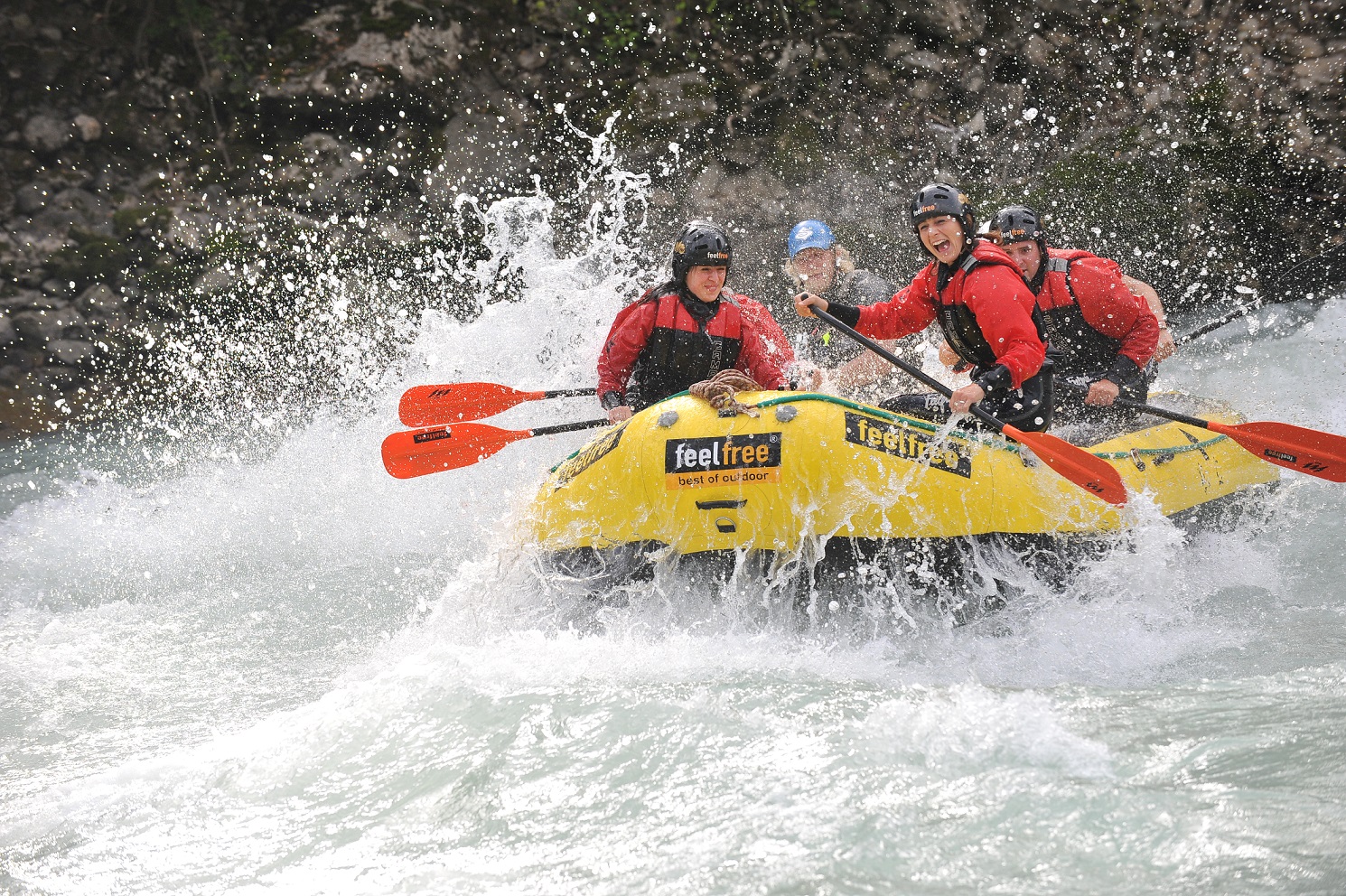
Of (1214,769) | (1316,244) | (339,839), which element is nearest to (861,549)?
(1214,769)

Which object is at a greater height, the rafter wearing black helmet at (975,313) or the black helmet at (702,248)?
the black helmet at (702,248)

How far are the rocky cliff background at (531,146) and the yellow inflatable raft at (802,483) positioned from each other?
5.60 metres

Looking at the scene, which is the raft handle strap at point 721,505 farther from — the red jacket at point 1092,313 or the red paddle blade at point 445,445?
the red jacket at point 1092,313

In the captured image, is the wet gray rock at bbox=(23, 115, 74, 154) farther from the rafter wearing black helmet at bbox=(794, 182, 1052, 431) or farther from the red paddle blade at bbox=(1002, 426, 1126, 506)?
the red paddle blade at bbox=(1002, 426, 1126, 506)

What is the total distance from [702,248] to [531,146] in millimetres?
6062

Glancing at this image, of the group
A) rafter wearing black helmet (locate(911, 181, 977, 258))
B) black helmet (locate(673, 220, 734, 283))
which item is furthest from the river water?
rafter wearing black helmet (locate(911, 181, 977, 258))

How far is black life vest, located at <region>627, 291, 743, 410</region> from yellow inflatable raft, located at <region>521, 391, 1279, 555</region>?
0.78 meters

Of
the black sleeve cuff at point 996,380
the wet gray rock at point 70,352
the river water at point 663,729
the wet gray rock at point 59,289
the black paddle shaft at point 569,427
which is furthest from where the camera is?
the wet gray rock at point 59,289

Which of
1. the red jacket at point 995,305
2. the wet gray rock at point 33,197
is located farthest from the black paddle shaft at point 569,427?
the wet gray rock at point 33,197

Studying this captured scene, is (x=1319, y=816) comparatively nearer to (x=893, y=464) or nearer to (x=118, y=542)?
(x=893, y=464)

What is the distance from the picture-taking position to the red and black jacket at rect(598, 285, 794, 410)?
15.3 feet

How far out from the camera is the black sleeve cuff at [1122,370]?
15.3ft

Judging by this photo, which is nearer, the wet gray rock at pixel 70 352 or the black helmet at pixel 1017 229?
the black helmet at pixel 1017 229

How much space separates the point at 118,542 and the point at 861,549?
14.6ft
